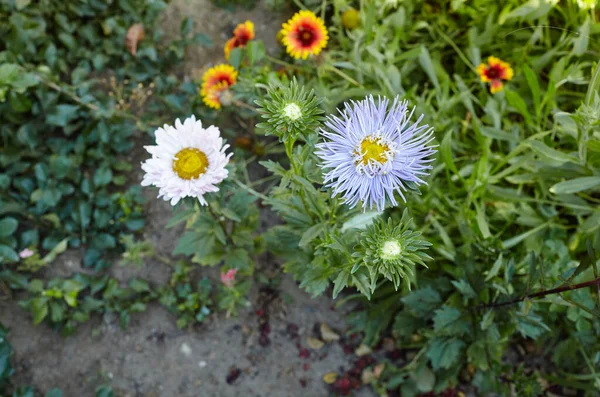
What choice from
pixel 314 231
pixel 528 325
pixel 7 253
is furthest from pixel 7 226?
pixel 528 325

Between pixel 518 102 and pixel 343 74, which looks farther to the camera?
pixel 343 74

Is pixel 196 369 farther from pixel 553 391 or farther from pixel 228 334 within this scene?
pixel 553 391

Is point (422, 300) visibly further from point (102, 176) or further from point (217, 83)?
point (102, 176)

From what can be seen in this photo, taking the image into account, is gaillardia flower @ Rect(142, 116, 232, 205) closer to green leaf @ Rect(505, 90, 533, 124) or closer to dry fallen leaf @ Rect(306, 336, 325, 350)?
dry fallen leaf @ Rect(306, 336, 325, 350)

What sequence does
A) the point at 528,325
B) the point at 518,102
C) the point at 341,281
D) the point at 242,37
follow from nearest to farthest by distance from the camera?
the point at 341,281
the point at 528,325
the point at 518,102
the point at 242,37

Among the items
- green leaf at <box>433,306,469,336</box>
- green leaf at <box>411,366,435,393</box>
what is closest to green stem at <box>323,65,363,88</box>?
green leaf at <box>433,306,469,336</box>

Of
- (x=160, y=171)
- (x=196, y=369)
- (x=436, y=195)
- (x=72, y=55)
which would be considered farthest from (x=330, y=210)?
(x=72, y=55)

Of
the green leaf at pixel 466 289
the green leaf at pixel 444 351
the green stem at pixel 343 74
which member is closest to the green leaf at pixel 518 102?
the green stem at pixel 343 74
